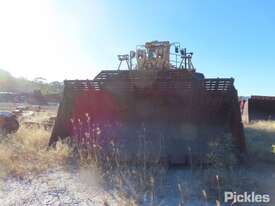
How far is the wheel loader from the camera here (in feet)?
20.4

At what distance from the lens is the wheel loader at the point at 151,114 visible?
6.22 m

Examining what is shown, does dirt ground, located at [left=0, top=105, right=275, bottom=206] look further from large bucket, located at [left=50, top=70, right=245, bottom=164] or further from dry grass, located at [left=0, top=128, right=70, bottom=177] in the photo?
large bucket, located at [left=50, top=70, right=245, bottom=164]

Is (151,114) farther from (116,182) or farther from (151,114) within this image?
(116,182)

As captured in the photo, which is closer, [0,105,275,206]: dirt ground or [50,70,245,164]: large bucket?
[0,105,275,206]: dirt ground

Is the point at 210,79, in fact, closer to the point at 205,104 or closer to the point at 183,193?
the point at 205,104

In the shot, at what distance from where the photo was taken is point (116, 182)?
5004mm

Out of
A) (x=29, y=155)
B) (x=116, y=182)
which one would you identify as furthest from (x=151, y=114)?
(x=29, y=155)

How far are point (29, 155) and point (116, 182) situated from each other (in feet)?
7.89

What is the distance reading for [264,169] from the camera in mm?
5930

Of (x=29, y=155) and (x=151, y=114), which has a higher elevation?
(x=151, y=114)

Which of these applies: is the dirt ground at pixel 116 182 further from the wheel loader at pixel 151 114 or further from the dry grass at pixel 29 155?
the wheel loader at pixel 151 114

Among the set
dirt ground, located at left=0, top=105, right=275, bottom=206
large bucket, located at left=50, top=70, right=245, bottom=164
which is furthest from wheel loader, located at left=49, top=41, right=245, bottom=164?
dirt ground, located at left=0, top=105, right=275, bottom=206

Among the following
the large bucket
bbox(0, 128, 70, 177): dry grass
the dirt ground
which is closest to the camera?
the dirt ground

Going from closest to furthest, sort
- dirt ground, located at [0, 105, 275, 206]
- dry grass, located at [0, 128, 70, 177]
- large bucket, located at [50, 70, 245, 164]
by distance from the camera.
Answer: dirt ground, located at [0, 105, 275, 206]
dry grass, located at [0, 128, 70, 177]
large bucket, located at [50, 70, 245, 164]
